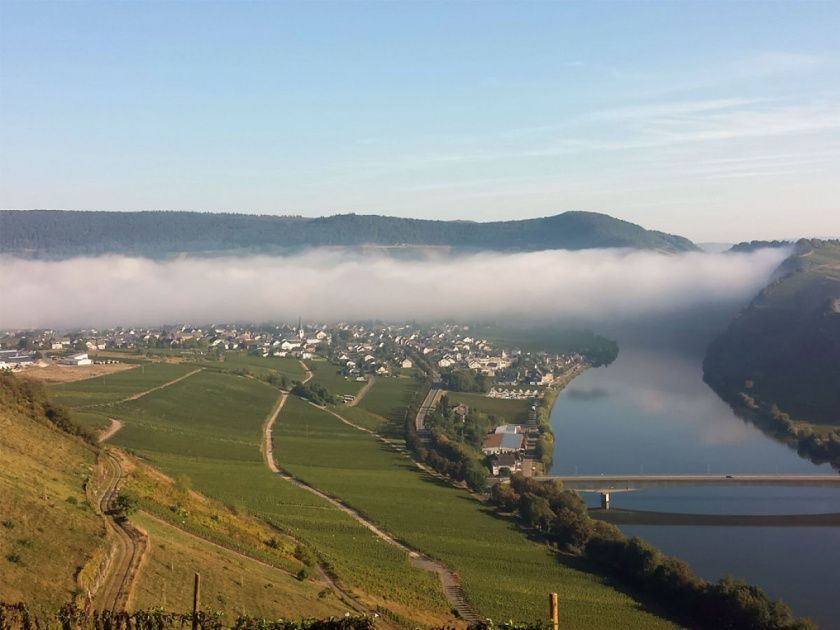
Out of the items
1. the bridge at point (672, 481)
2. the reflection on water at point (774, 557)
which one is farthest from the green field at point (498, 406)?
the reflection on water at point (774, 557)

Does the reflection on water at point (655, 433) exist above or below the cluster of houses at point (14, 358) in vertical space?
below

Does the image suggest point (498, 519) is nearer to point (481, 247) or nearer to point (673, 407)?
point (673, 407)

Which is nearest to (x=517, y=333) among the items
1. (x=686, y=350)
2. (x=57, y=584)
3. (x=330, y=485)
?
(x=686, y=350)

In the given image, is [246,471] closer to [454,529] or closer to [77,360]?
[454,529]

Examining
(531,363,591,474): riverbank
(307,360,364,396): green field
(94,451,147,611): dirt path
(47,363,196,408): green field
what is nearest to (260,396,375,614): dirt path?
(307,360,364,396): green field

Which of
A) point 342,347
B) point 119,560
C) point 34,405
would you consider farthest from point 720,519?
point 342,347

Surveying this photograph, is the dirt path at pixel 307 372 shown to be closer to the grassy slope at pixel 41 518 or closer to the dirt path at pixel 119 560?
the grassy slope at pixel 41 518
